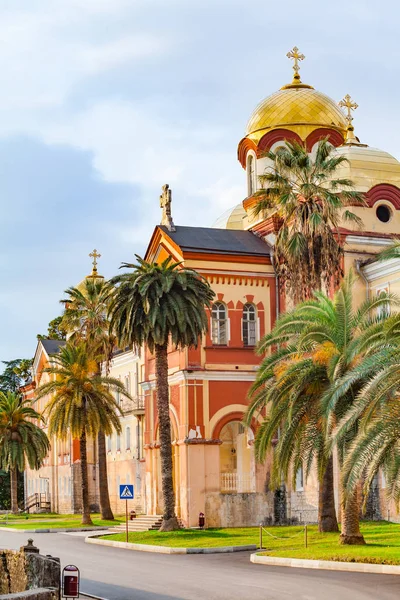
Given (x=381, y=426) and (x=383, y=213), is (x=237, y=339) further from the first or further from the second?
(x=381, y=426)

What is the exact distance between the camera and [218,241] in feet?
160

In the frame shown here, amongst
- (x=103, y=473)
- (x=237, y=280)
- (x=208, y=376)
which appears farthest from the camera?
(x=103, y=473)

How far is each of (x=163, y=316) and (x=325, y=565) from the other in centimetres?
1715

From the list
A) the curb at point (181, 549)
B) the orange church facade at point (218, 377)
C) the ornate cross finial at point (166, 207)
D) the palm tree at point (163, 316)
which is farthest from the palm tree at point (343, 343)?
the ornate cross finial at point (166, 207)

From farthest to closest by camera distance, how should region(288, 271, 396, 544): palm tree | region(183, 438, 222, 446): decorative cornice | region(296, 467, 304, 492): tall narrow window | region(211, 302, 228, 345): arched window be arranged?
region(211, 302, 228, 345): arched window < region(296, 467, 304, 492): tall narrow window < region(183, 438, 222, 446): decorative cornice < region(288, 271, 396, 544): palm tree

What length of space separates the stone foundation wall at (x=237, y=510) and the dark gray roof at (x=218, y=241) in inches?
424

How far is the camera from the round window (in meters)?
46.7

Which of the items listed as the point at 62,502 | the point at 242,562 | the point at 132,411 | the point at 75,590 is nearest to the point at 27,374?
the point at 62,502

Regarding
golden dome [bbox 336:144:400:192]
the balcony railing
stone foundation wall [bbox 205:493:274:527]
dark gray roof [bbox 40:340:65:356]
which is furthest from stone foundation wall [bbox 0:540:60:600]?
dark gray roof [bbox 40:340:65:356]

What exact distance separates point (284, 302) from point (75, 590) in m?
31.0

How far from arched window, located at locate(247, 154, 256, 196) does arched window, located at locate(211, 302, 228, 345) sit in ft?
29.7

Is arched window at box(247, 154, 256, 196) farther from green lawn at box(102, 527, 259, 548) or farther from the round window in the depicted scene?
green lawn at box(102, 527, 259, 548)

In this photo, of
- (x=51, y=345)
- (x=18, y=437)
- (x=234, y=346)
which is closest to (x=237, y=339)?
(x=234, y=346)

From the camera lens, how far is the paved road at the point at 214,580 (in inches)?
851
